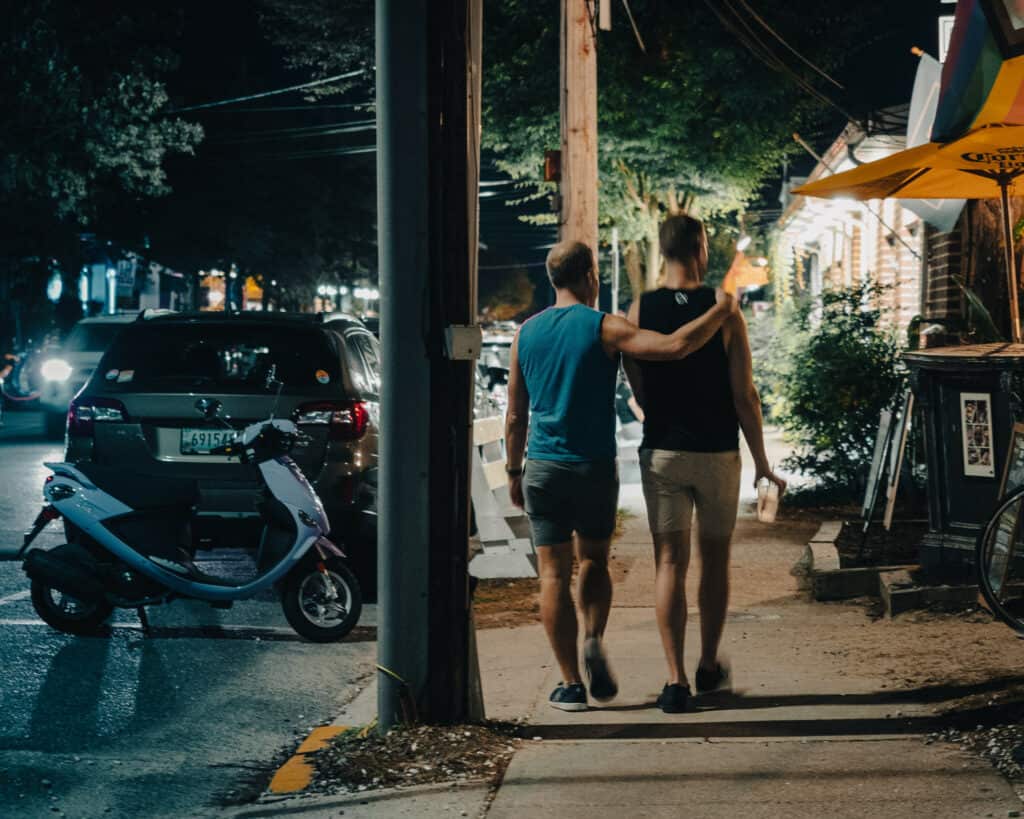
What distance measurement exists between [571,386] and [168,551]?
3008mm

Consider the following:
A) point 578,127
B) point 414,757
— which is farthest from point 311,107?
point 414,757

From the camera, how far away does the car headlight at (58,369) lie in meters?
18.5

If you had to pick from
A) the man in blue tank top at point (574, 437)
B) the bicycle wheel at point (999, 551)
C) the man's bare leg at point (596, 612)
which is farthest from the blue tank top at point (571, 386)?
the bicycle wheel at point (999, 551)

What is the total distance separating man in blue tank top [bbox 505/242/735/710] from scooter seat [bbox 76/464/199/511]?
102 inches

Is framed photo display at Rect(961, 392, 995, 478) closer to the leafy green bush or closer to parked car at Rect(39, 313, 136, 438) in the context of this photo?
the leafy green bush

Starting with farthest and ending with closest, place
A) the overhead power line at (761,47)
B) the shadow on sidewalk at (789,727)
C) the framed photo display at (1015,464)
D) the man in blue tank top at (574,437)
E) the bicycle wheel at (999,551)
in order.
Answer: the overhead power line at (761,47), the framed photo display at (1015,464), the bicycle wheel at (999,551), the man in blue tank top at (574,437), the shadow on sidewalk at (789,727)

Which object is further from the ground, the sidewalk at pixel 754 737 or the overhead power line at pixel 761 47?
the overhead power line at pixel 761 47

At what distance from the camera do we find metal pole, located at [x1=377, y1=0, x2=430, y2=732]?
5.29 meters

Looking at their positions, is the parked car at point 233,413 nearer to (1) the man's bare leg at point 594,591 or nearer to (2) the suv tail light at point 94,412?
(2) the suv tail light at point 94,412

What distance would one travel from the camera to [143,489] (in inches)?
305

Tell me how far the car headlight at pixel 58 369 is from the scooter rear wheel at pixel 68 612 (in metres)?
11.0

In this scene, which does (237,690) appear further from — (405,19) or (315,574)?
(405,19)

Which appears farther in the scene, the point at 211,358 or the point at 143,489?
the point at 211,358

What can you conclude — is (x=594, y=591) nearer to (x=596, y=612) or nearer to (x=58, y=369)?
(x=596, y=612)
